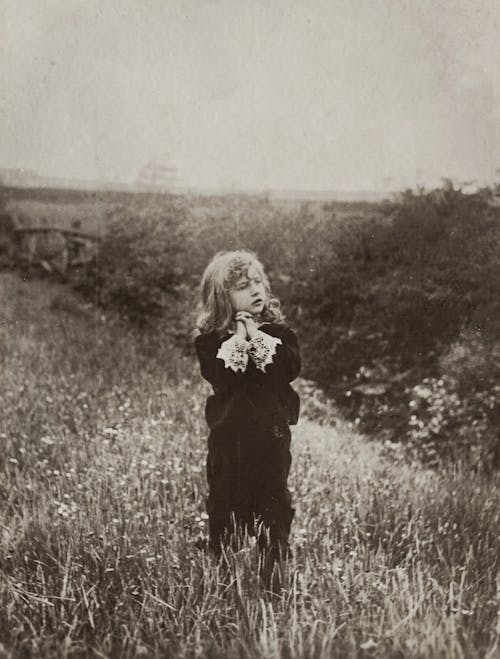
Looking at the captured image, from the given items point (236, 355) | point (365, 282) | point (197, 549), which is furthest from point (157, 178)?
point (197, 549)

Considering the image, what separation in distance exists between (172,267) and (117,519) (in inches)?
98.0

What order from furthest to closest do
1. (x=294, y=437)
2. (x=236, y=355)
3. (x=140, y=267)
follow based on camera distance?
(x=140, y=267) < (x=294, y=437) < (x=236, y=355)

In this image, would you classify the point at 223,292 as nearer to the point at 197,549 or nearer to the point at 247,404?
the point at 247,404

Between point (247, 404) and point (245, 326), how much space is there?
1.00ft

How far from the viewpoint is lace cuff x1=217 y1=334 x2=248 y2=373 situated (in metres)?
2.44

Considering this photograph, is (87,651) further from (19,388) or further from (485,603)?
(19,388)

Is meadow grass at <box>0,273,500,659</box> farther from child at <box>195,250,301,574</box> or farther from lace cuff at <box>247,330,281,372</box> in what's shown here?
lace cuff at <box>247,330,281,372</box>

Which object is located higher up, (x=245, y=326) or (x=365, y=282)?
(x=365, y=282)

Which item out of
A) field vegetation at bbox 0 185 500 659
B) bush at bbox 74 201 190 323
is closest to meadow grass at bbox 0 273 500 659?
field vegetation at bbox 0 185 500 659

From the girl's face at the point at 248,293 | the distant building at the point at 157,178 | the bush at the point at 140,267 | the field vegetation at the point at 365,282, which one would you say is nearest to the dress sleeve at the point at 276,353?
the girl's face at the point at 248,293

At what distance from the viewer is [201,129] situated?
12.6ft

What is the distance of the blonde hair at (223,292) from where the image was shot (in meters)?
2.53

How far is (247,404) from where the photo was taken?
2.48 meters

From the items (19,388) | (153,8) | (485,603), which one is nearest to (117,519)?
(485,603)
